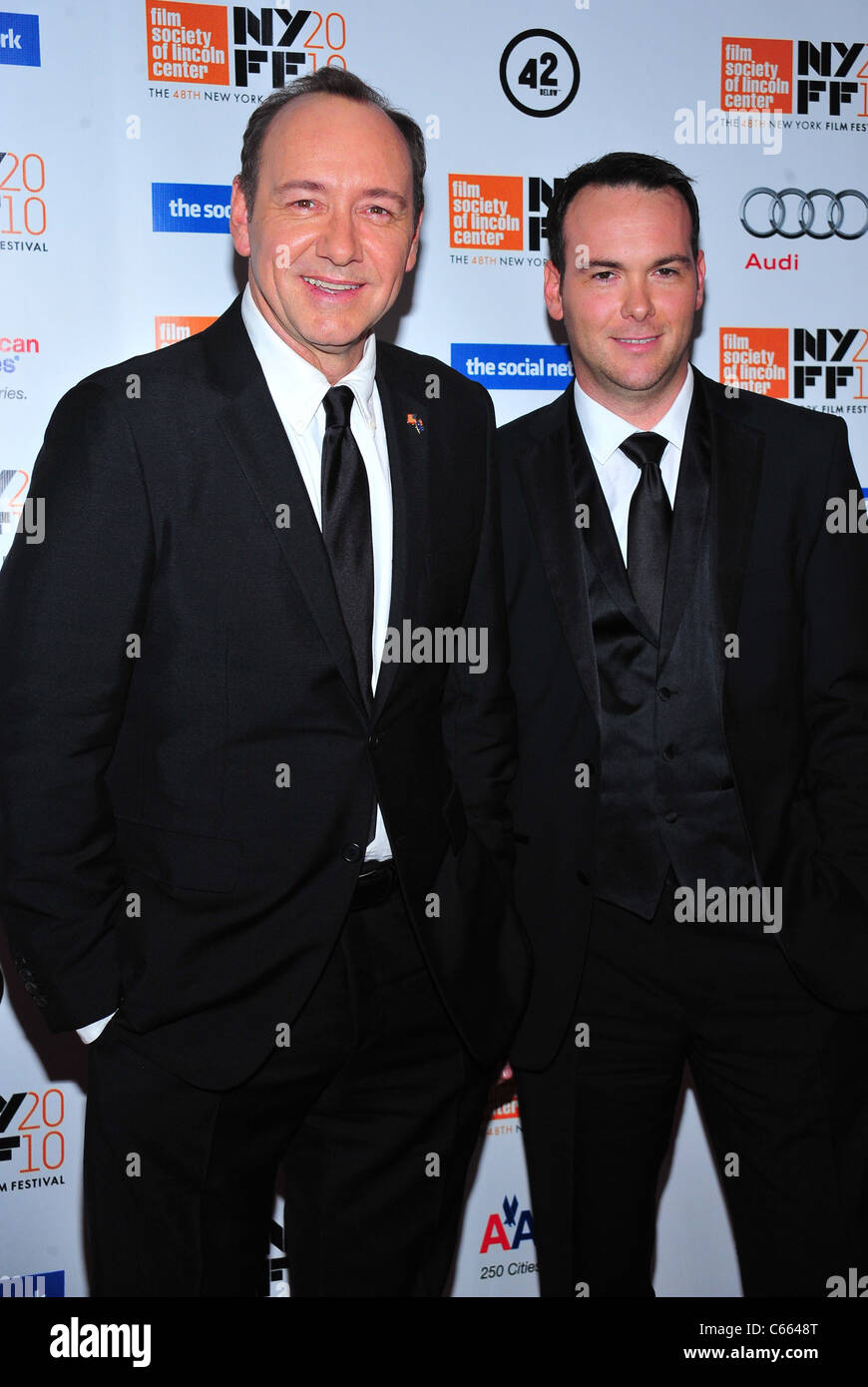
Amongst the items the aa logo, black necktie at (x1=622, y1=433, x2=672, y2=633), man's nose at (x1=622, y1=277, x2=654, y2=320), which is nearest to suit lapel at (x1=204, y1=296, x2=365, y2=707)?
black necktie at (x1=622, y1=433, x2=672, y2=633)

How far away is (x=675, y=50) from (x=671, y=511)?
1.38 meters

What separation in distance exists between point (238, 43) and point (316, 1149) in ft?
7.72

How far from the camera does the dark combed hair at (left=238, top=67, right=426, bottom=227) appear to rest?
207 cm

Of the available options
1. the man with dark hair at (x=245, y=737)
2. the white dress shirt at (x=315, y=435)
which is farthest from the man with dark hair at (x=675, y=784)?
the white dress shirt at (x=315, y=435)

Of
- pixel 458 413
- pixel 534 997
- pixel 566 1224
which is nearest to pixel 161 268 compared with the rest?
pixel 458 413

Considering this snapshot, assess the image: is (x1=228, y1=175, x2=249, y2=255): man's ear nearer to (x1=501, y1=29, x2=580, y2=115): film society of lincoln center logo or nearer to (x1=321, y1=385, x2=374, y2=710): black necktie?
(x1=321, y1=385, x2=374, y2=710): black necktie

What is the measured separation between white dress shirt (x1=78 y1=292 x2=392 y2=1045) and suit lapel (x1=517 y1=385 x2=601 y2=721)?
36 cm

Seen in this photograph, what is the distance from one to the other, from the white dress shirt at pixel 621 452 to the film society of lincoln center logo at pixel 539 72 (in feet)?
3.16

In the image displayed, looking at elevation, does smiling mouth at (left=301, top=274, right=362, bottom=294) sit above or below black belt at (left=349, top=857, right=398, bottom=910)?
above

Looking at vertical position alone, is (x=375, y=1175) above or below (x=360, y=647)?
below

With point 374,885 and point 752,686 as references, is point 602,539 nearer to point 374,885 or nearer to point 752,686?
point 752,686

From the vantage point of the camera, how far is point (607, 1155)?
2.32 metres

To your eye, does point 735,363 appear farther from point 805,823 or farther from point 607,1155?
point 607,1155

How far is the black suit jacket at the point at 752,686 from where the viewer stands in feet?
7.38
